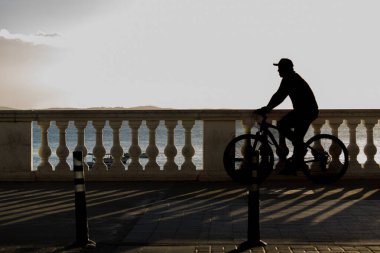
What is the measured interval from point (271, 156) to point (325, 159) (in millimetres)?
924

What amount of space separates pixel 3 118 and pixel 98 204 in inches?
138

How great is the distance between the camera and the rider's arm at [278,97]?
999cm

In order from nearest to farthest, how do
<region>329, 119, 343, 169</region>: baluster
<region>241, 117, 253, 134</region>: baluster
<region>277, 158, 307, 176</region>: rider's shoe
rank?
<region>277, 158, 307, 176</region>: rider's shoe < <region>329, 119, 343, 169</region>: baluster < <region>241, 117, 253, 134</region>: baluster

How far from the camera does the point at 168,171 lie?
11375 mm

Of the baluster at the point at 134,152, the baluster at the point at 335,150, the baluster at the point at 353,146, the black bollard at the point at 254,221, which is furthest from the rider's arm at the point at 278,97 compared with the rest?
the black bollard at the point at 254,221

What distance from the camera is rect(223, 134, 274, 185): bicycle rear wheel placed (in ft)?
33.7

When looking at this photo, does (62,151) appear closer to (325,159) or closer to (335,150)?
(325,159)

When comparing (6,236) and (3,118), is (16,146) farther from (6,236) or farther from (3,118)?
(6,236)

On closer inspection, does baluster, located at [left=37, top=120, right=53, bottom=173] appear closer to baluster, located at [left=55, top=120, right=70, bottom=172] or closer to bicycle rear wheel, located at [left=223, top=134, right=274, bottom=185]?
baluster, located at [left=55, top=120, right=70, bottom=172]

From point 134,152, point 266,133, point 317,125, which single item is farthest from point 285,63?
point 134,152

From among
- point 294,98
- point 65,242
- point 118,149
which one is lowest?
point 65,242

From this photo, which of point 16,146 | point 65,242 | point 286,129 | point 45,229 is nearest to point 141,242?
point 65,242

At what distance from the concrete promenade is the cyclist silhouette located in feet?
3.09

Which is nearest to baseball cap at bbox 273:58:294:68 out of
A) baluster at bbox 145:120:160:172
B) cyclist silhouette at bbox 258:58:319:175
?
cyclist silhouette at bbox 258:58:319:175
